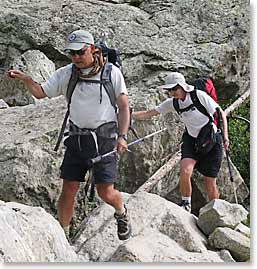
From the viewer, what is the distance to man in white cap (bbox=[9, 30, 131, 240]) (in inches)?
116

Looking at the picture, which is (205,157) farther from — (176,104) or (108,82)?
(108,82)

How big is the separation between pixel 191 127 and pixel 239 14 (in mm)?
728

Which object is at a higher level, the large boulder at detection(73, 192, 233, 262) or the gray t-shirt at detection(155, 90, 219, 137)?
the gray t-shirt at detection(155, 90, 219, 137)

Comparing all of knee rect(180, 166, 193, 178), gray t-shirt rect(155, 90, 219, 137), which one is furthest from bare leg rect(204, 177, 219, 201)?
gray t-shirt rect(155, 90, 219, 137)

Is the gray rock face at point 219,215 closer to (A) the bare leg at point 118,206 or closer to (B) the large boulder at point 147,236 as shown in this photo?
(B) the large boulder at point 147,236

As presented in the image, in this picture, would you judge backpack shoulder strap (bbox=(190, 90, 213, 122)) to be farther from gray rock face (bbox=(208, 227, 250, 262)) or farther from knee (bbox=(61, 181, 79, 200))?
knee (bbox=(61, 181, 79, 200))

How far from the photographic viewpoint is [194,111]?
332 cm

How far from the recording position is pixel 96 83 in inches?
116

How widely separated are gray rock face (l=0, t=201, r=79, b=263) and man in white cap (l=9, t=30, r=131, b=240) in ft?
0.98

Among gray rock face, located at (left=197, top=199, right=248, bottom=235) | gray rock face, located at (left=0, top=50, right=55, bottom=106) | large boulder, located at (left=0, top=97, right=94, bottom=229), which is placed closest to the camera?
gray rock face, located at (left=197, top=199, right=248, bottom=235)

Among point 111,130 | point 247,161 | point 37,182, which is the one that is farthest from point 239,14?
point 37,182

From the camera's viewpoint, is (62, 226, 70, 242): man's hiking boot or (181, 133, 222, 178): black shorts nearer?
(62, 226, 70, 242): man's hiking boot

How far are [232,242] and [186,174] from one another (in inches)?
18.6

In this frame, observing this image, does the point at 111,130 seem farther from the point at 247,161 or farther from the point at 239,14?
the point at 239,14
